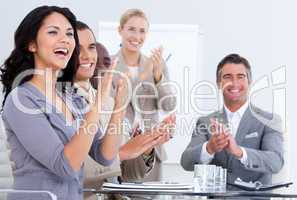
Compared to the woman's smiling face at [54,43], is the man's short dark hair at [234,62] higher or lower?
higher

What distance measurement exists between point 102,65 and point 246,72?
991mm

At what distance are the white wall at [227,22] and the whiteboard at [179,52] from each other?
5 centimetres

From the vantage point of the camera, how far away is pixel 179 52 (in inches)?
157

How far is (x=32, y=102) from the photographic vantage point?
1.96 metres

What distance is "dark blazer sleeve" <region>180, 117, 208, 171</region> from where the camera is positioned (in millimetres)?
3803

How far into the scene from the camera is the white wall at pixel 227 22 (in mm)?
3902

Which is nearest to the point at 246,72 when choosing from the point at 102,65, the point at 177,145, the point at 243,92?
the point at 243,92

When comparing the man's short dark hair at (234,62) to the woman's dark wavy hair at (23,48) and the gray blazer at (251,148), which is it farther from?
the woman's dark wavy hair at (23,48)

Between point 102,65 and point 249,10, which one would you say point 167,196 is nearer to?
point 102,65

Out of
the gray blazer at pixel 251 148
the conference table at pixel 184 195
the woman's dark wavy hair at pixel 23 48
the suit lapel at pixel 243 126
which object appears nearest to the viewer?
the woman's dark wavy hair at pixel 23 48

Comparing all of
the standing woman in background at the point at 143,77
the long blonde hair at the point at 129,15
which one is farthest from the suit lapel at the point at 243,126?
the long blonde hair at the point at 129,15

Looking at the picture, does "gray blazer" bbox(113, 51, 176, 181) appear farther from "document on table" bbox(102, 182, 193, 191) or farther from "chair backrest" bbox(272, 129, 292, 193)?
"document on table" bbox(102, 182, 193, 191)

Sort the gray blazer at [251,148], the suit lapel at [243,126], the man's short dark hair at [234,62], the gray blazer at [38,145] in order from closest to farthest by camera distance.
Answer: the gray blazer at [38,145] → the gray blazer at [251,148] → the suit lapel at [243,126] → the man's short dark hair at [234,62]

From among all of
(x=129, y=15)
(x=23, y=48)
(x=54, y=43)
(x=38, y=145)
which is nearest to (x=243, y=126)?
(x=129, y=15)
